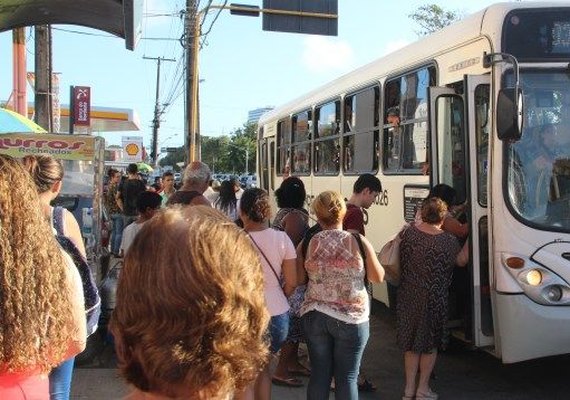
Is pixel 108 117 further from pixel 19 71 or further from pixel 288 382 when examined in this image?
pixel 288 382

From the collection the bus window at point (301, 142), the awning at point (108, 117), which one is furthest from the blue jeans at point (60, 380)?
the awning at point (108, 117)

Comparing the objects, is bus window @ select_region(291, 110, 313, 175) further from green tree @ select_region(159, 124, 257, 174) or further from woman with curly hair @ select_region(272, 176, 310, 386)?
green tree @ select_region(159, 124, 257, 174)

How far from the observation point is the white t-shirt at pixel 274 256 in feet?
A: 13.9

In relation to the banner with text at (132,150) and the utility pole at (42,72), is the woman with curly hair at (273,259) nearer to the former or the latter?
the utility pole at (42,72)

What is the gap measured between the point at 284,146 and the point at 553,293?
7.65m

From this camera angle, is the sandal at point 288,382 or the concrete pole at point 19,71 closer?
the sandal at point 288,382

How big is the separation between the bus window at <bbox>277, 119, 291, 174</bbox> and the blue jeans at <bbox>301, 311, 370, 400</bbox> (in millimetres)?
7329

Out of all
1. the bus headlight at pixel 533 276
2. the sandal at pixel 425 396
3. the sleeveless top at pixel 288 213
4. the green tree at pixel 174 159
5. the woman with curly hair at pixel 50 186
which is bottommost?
the sandal at pixel 425 396

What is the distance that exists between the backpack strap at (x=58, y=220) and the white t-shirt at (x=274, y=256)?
1217 mm

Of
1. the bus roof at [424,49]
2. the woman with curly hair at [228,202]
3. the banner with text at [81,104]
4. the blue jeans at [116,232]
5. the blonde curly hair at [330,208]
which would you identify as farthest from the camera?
the banner with text at [81,104]

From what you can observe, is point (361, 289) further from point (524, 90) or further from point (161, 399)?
point (161, 399)

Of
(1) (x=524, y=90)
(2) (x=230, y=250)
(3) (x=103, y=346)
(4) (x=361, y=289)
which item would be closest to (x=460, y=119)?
(1) (x=524, y=90)

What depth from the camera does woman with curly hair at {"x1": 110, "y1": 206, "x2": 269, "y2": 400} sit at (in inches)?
56.4

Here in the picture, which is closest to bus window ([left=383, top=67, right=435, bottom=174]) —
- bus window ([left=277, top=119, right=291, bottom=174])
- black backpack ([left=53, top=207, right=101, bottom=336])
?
black backpack ([left=53, top=207, right=101, bottom=336])
